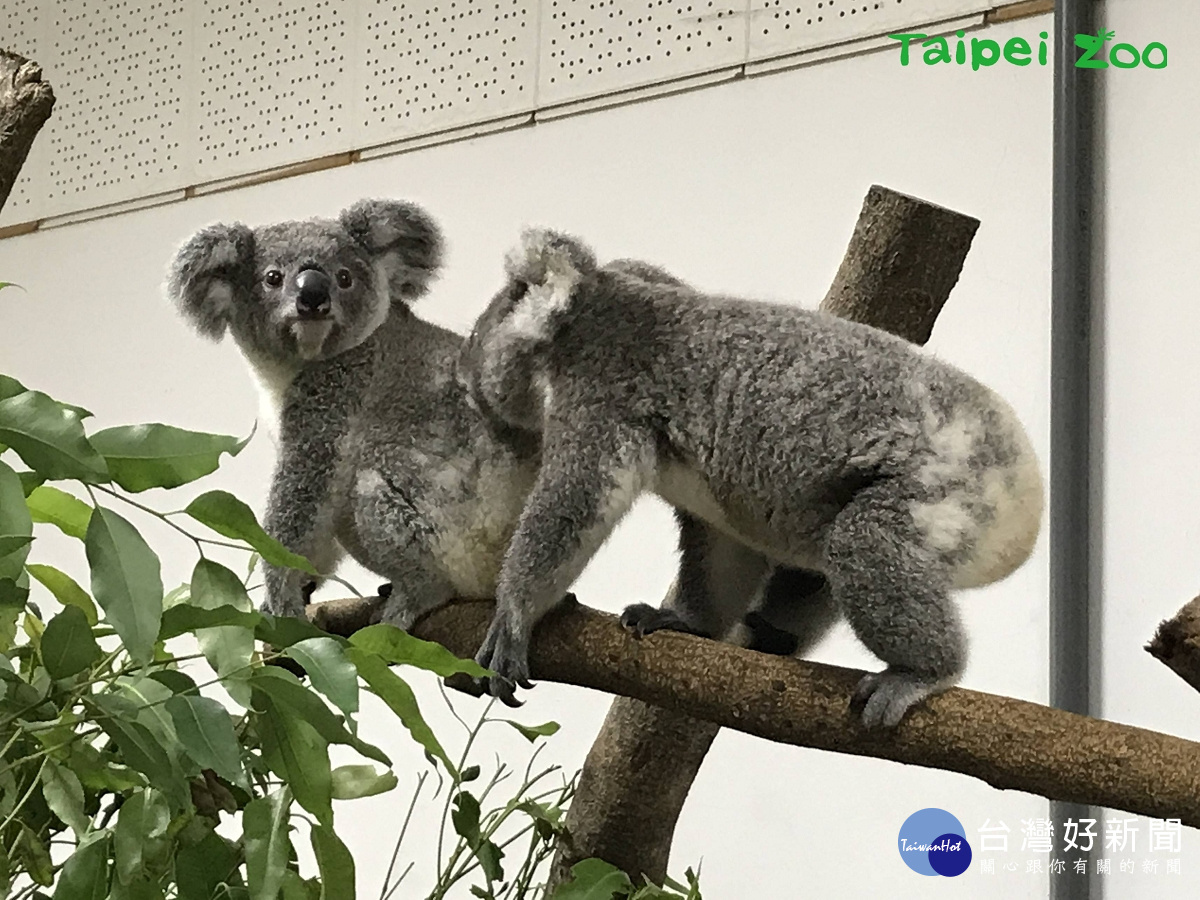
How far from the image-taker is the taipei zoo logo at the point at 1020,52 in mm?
2176

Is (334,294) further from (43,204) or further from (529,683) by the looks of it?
(43,204)

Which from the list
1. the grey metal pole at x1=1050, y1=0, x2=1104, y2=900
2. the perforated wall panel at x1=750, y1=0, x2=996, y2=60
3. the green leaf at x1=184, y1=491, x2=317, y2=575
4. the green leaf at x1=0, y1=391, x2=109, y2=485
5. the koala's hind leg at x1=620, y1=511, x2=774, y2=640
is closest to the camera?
the green leaf at x1=0, y1=391, x2=109, y2=485

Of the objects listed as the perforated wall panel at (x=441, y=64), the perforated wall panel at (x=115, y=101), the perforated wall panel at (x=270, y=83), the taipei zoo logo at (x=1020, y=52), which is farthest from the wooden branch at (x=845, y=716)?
the perforated wall panel at (x=115, y=101)

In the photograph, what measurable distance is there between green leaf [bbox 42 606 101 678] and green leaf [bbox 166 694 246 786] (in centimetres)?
8

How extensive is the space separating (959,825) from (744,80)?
136cm

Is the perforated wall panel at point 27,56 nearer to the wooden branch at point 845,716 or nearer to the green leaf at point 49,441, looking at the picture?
the wooden branch at point 845,716

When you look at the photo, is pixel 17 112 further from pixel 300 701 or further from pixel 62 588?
pixel 300 701

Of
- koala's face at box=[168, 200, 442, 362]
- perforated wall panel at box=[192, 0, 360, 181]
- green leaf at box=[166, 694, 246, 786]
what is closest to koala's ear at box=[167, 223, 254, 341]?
koala's face at box=[168, 200, 442, 362]

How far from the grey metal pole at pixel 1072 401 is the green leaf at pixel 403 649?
55.2 inches

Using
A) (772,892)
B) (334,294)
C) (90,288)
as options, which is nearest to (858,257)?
(334,294)

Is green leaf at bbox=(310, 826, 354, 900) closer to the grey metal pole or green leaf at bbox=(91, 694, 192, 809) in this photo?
green leaf at bbox=(91, 694, 192, 809)

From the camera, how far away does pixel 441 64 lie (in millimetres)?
2922

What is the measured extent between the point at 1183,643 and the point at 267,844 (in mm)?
735

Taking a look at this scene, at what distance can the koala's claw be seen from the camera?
127 cm
